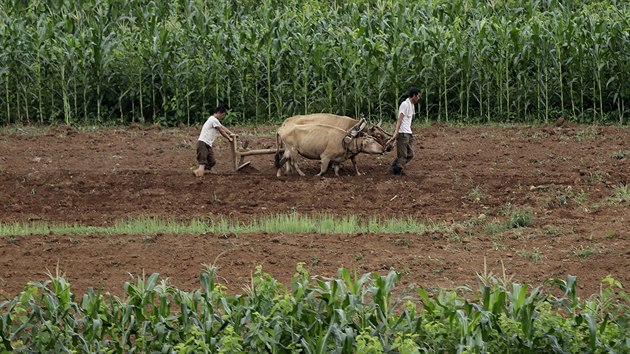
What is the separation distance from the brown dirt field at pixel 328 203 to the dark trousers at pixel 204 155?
11.2 inches

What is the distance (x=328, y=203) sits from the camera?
767 inches

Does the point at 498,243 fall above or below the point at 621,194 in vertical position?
below

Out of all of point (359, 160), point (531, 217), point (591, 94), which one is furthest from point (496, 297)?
point (591, 94)

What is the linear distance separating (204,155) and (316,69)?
5.81 m

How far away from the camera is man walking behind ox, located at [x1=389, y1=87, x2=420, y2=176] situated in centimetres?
2058

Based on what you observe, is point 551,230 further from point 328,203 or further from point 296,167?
point 296,167

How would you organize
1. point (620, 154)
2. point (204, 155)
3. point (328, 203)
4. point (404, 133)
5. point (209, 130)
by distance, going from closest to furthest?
point (328, 203)
point (404, 133)
point (209, 130)
point (204, 155)
point (620, 154)

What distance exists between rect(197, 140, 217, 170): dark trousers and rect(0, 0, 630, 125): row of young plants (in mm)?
4977

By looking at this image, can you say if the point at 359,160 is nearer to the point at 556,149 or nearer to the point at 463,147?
the point at 463,147

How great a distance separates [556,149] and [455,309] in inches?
488

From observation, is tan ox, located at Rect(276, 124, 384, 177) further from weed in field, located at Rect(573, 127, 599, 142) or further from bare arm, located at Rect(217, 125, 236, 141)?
weed in field, located at Rect(573, 127, 599, 142)

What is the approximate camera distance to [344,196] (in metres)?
19.9

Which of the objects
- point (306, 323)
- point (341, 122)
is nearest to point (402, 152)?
point (341, 122)

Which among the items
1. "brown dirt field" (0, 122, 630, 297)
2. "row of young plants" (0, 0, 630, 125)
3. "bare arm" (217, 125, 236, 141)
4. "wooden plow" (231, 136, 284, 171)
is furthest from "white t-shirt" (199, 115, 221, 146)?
"row of young plants" (0, 0, 630, 125)
